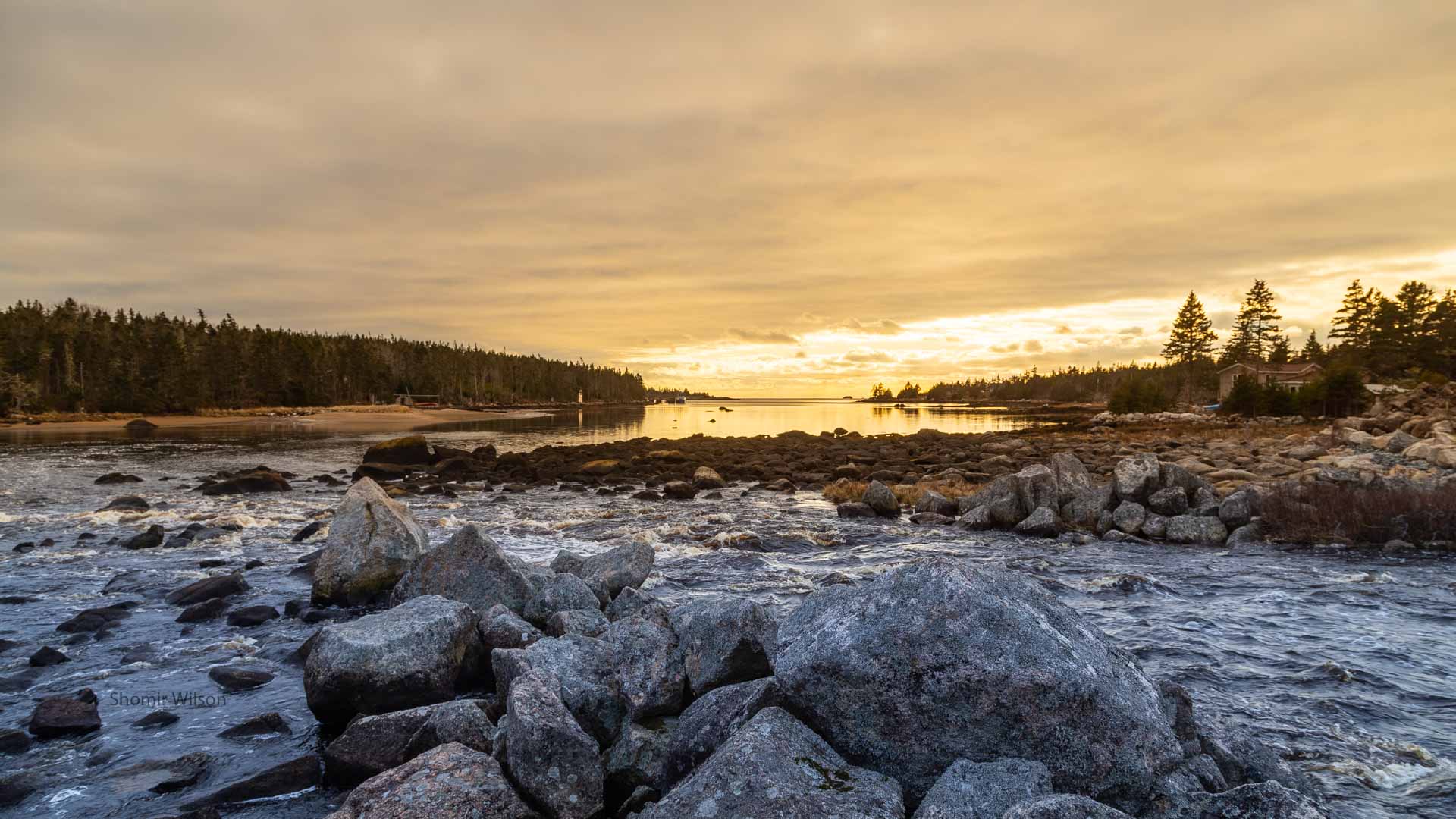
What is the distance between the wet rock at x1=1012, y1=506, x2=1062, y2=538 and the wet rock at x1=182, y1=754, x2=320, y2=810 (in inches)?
685

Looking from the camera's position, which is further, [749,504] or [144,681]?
[749,504]

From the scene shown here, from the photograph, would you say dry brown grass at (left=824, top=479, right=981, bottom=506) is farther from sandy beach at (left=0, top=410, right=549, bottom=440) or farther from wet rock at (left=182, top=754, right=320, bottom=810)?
sandy beach at (left=0, top=410, right=549, bottom=440)

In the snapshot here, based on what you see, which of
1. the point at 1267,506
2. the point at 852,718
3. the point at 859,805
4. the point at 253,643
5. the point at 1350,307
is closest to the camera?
the point at 859,805

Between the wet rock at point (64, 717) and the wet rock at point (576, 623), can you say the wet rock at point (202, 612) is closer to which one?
the wet rock at point (64, 717)

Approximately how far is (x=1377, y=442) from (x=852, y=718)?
39.5 m

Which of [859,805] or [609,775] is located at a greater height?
[859,805]

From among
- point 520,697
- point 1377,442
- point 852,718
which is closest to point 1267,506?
point 852,718

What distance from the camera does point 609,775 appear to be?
19.3 feet

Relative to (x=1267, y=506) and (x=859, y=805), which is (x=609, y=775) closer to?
(x=859, y=805)

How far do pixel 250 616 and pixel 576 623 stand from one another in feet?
21.4

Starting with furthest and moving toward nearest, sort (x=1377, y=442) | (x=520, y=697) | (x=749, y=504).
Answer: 1. (x=1377, y=442)
2. (x=749, y=504)
3. (x=520, y=697)

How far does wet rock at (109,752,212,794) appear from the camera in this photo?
6.66 m

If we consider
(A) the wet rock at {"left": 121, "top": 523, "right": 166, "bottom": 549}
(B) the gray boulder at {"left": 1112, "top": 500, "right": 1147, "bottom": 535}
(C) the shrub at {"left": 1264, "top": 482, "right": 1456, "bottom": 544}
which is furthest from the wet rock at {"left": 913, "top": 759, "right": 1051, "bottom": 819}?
(A) the wet rock at {"left": 121, "top": 523, "right": 166, "bottom": 549}

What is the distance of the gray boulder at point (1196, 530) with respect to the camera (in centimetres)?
1764
